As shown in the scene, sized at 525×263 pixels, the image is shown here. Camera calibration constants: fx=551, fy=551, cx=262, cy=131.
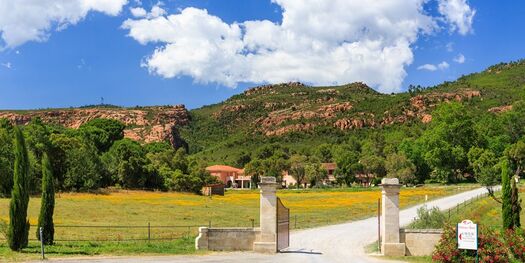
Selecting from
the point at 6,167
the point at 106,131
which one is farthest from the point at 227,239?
the point at 106,131

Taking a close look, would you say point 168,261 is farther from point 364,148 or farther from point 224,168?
point 224,168

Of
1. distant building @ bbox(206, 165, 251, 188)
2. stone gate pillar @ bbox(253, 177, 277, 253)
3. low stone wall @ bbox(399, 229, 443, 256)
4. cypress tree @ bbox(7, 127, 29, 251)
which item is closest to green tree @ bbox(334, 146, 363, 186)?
distant building @ bbox(206, 165, 251, 188)

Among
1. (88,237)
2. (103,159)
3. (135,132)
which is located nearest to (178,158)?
(103,159)

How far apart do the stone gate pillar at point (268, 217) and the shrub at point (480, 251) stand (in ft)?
21.3

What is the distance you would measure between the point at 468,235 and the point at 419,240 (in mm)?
4334

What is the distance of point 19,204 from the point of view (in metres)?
22.5

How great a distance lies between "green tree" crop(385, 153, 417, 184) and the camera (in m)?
100

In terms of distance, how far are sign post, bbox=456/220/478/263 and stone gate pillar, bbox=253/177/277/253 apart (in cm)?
732

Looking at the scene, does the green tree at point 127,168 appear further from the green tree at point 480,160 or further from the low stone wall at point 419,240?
the low stone wall at point 419,240

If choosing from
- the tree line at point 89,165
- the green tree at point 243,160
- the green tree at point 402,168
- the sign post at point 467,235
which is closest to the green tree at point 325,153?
the green tree at point 243,160

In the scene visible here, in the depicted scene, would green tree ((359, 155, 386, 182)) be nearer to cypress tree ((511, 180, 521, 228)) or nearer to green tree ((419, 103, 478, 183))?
green tree ((419, 103, 478, 183))

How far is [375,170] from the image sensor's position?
114 metres

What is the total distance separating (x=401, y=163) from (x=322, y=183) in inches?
978

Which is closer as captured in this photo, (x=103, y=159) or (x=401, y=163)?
(x=103, y=159)
